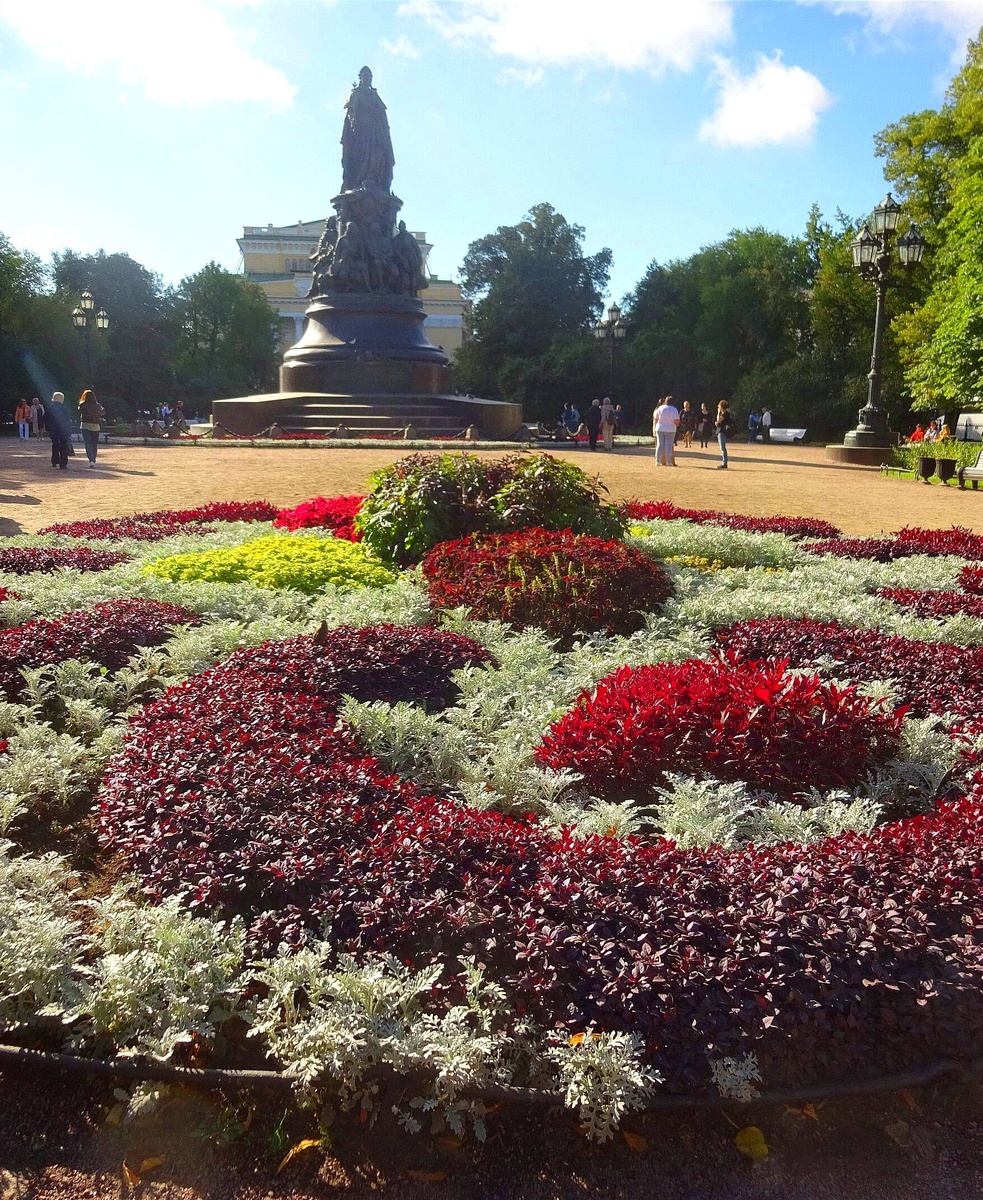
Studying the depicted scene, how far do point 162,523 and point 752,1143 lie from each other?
8.93 metres

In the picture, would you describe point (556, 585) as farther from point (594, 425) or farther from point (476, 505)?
point (594, 425)

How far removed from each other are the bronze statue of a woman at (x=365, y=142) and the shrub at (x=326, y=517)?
84.1 ft

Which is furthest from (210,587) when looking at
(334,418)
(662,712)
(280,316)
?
(280,316)

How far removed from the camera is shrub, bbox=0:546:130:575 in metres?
7.29

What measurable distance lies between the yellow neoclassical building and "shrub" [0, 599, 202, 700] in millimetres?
75553

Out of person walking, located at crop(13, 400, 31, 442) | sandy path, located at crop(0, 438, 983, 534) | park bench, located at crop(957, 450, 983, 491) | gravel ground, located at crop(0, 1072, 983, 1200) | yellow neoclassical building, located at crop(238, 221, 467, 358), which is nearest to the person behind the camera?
gravel ground, located at crop(0, 1072, 983, 1200)

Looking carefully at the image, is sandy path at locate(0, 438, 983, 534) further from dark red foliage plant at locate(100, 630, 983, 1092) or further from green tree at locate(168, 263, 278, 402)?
green tree at locate(168, 263, 278, 402)

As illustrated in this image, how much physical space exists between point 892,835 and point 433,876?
1.31m

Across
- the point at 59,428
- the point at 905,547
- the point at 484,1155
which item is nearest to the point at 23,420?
the point at 59,428

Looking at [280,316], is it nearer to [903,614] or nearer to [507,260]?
[507,260]

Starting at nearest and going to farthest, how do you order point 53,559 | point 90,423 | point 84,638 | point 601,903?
point 601,903, point 84,638, point 53,559, point 90,423

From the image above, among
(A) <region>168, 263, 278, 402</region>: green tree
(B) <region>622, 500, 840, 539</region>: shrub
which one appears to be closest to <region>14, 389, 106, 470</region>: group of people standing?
(B) <region>622, 500, 840, 539</region>: shrub

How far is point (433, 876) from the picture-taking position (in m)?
2.63

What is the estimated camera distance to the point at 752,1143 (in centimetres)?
218
